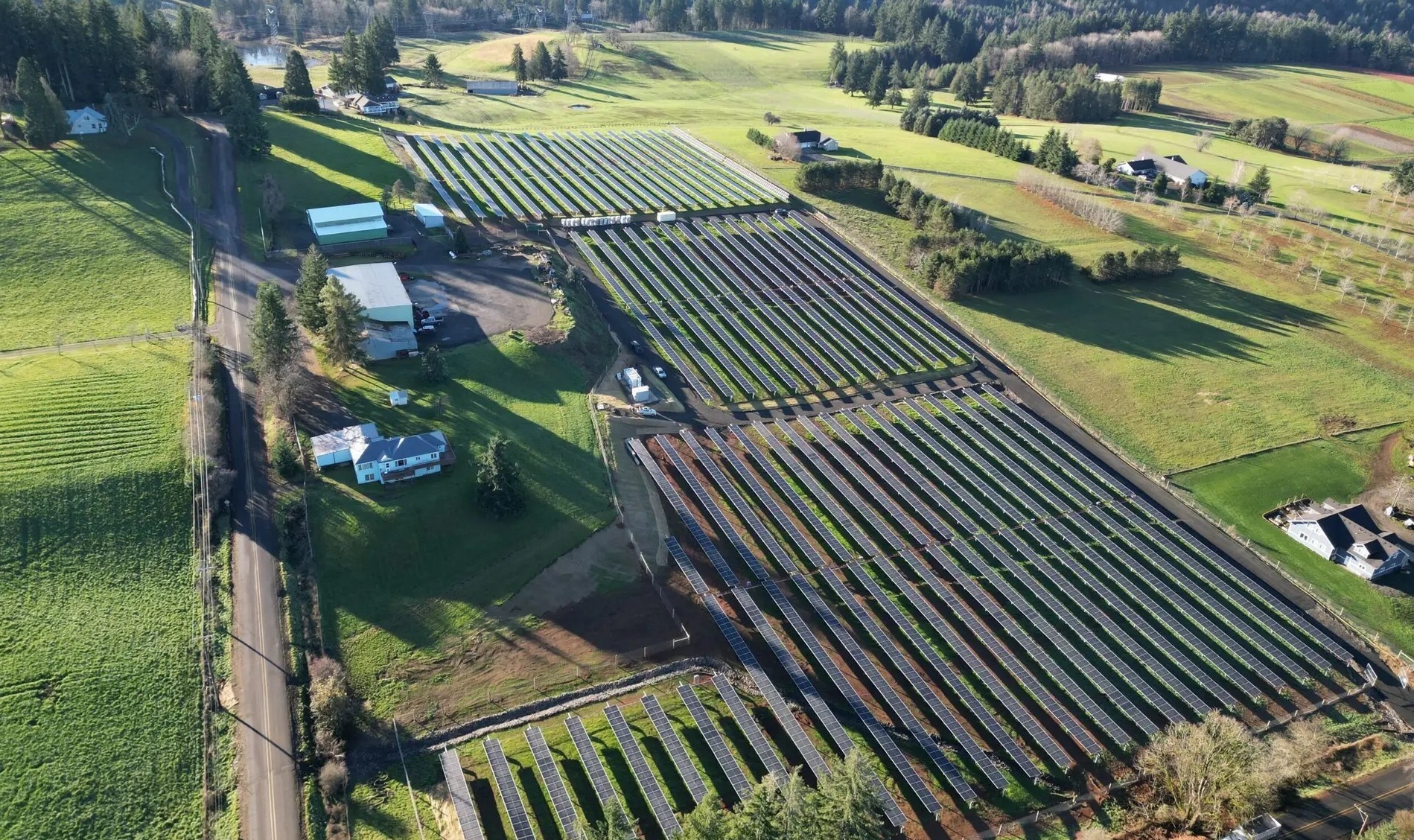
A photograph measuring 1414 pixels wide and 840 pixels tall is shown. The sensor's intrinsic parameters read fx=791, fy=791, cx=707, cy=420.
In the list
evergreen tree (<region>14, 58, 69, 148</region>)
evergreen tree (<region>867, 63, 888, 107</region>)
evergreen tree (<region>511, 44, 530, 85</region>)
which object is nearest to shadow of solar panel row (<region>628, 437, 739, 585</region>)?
evergreen tree (<region>14, 58, 69, 148</region>)

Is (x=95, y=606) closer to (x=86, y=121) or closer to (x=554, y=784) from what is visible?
(x=554, y=784)

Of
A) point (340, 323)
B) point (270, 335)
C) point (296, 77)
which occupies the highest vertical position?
point (296, 77)

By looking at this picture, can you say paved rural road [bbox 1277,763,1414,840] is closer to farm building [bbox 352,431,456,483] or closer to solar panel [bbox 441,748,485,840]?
solar panel [bbox 441,748,485,840]

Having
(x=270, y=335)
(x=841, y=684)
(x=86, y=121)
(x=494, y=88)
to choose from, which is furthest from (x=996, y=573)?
(x=494, y=88)

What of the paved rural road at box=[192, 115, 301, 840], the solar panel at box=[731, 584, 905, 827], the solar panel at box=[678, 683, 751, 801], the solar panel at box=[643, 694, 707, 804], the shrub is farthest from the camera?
the shrub

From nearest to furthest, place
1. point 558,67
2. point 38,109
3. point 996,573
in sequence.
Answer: point 996,573, point 38,109, point 558,67

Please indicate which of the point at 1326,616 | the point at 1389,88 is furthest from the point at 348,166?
the point at 1389,88

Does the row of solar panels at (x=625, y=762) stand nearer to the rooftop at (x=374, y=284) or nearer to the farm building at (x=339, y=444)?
the farm building at (x=339, y=444)
